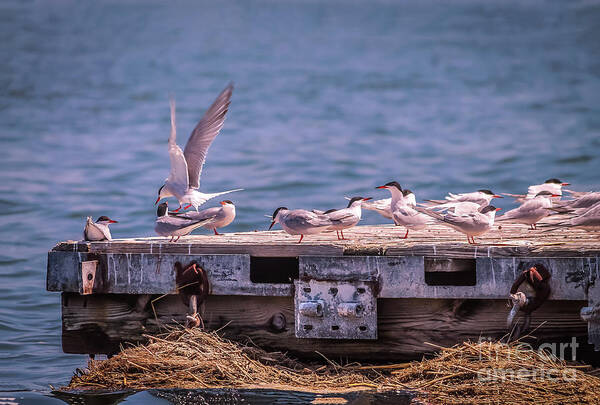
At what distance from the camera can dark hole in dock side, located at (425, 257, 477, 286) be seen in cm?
488

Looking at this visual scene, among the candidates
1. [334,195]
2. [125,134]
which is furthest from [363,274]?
[125,134]

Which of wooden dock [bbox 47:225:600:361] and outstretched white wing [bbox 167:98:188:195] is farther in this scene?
outstretched white wing [bbox 167:98:188:195]

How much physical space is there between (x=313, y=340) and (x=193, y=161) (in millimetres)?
2757

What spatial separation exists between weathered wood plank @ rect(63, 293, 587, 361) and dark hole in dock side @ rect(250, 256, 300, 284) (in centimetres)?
13

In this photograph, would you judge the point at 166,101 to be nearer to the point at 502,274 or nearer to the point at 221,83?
the point at 221,83

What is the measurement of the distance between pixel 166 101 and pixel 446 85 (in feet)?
28.1

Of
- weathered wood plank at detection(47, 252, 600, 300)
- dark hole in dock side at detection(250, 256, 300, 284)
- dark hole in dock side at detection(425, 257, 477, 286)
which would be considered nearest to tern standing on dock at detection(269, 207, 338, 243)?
dark hole in dock side at detection(250, 256, 300, 284)

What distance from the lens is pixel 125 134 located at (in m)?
22.9

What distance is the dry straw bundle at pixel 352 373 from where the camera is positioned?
173 inches

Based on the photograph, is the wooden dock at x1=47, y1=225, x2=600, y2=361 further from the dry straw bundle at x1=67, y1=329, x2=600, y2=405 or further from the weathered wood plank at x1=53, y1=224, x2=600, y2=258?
the dry straw bundle at x1=67, y1=329, x2=600, y2=405

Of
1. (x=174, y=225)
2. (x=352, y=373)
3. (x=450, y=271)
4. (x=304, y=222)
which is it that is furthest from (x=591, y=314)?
(x=174, y=225)

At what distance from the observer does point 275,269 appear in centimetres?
530

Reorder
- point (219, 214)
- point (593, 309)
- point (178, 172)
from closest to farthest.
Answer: point (593, 309) < point (219, 214) < point (178, 172)

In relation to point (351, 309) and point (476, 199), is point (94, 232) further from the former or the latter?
point (476, 199)
